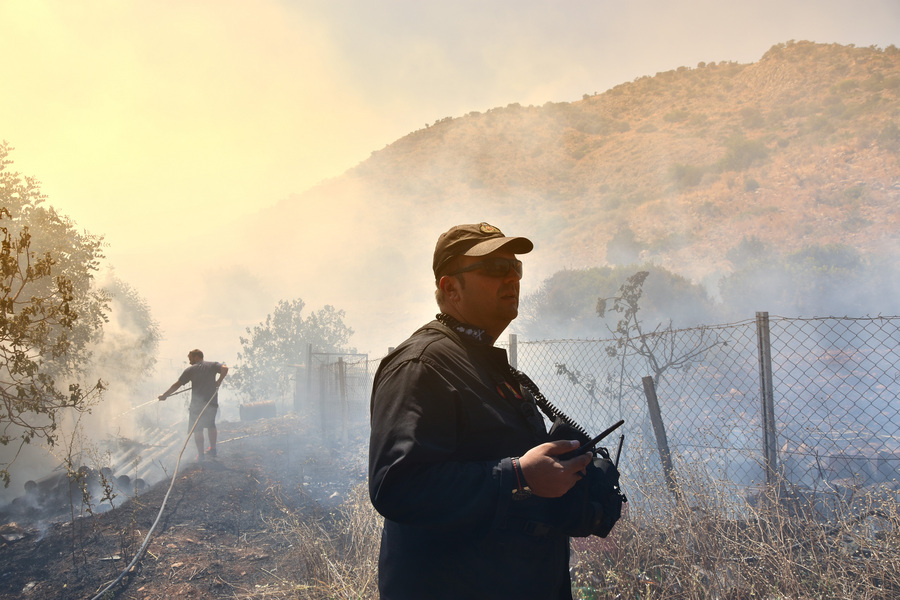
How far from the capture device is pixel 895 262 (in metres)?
16.9

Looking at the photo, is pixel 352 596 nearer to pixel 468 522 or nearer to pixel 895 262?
pixel 468 522

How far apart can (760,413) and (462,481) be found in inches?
169

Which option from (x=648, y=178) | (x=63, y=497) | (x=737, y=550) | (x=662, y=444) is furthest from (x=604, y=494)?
(x=648, y=178)

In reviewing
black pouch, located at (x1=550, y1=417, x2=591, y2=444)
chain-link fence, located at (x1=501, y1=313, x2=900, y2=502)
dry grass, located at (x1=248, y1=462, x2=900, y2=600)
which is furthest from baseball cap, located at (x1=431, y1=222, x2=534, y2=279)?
chain-link fence, located at (x1=501, y1=313, x2=900, y2=502)

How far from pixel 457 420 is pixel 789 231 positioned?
30830 mm

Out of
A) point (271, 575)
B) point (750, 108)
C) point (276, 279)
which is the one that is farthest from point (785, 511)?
point (276, 279)

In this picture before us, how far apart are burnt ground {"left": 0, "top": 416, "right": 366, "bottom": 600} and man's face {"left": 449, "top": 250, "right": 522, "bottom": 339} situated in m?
3.36

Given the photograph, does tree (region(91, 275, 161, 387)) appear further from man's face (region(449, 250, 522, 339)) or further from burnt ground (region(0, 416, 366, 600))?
man's face (region(449, 250, 522, 339))

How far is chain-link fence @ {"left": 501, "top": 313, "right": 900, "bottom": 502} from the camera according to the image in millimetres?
3777

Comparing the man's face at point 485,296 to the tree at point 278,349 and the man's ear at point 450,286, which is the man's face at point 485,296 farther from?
the tree at point 278,349

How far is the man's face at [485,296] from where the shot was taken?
174 centimetres

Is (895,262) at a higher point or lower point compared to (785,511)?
higher

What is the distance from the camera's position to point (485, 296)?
1.74m

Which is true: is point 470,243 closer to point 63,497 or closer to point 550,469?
point 550,469
